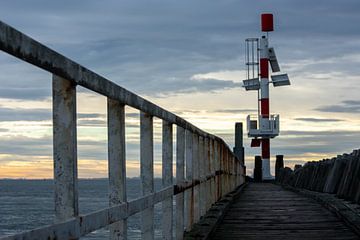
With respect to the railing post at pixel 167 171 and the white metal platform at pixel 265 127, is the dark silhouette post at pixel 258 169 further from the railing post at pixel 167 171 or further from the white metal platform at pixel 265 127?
the railing post at pixel 167 171

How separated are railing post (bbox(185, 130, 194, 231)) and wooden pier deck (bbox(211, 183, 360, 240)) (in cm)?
31

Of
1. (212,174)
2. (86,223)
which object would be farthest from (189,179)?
(86,223)

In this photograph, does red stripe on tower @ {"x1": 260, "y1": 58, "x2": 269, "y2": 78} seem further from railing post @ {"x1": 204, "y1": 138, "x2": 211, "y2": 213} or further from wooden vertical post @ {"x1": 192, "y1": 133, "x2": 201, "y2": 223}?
wooden vertical post @ {"x1": 192, "y1": 133, "x2": 201, "y2": 223}

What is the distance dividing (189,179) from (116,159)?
13.0 feet

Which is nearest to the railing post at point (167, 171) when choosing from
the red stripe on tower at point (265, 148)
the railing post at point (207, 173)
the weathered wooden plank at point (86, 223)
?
the weathered wooden plank at point (86, 223)

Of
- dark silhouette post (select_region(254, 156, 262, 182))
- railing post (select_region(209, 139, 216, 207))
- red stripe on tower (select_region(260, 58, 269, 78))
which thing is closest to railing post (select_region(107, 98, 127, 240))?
railing post (select_region(209, 139, 216, 207))

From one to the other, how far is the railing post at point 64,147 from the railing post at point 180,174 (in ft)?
12.7

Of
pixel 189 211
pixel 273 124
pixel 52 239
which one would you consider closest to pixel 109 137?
pixel 52 239

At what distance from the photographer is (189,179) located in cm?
861

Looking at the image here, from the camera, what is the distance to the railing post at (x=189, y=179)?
8.39 m

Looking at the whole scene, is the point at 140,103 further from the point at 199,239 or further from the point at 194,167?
the point at 194,167

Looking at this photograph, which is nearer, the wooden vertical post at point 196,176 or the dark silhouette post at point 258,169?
the wooden vertical post at point 196,176

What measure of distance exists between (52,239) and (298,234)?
507 cm

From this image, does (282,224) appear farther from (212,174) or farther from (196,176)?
(212,174)
